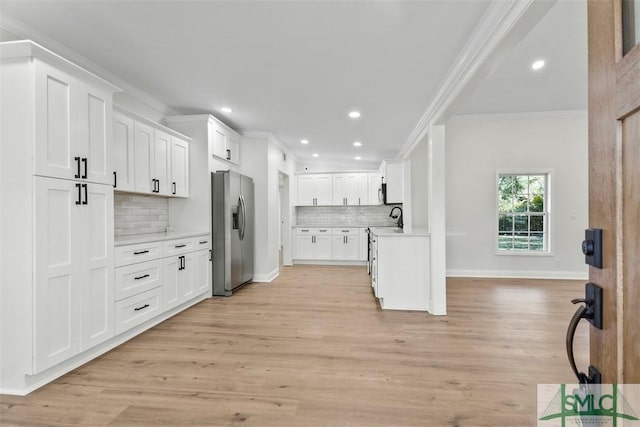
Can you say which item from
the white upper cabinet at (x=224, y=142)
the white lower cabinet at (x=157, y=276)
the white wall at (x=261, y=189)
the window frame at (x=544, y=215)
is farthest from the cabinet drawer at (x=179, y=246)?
the window frame at (x=544, y=215)

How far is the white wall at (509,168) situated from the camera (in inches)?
206

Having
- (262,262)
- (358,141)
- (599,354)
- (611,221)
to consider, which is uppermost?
(358,141)

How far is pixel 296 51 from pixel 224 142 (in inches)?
95.4

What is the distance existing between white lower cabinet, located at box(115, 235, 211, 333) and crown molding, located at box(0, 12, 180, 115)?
1.78 meters

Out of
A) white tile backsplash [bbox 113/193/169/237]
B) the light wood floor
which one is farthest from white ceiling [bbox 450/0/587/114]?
white tile backsplash [bbox 113/193/169/237]

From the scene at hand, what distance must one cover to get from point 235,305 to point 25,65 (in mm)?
3037

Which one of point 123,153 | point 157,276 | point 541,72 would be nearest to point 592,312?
point 157,276

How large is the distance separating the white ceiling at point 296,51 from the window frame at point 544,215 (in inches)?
54.8

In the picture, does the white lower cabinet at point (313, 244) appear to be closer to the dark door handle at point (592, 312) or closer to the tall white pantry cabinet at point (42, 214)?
the tall white pantry cabinet at point (42, 214)

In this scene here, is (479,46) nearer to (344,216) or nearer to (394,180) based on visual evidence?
(394,180)

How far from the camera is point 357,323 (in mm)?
3268

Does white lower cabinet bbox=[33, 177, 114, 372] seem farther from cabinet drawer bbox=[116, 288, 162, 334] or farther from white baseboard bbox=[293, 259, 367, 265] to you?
white baseboard bbox=[293, 259, 367, 265]

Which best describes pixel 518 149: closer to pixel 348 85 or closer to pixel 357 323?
pixel 348 85

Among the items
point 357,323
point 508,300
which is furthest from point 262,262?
point 508,300
